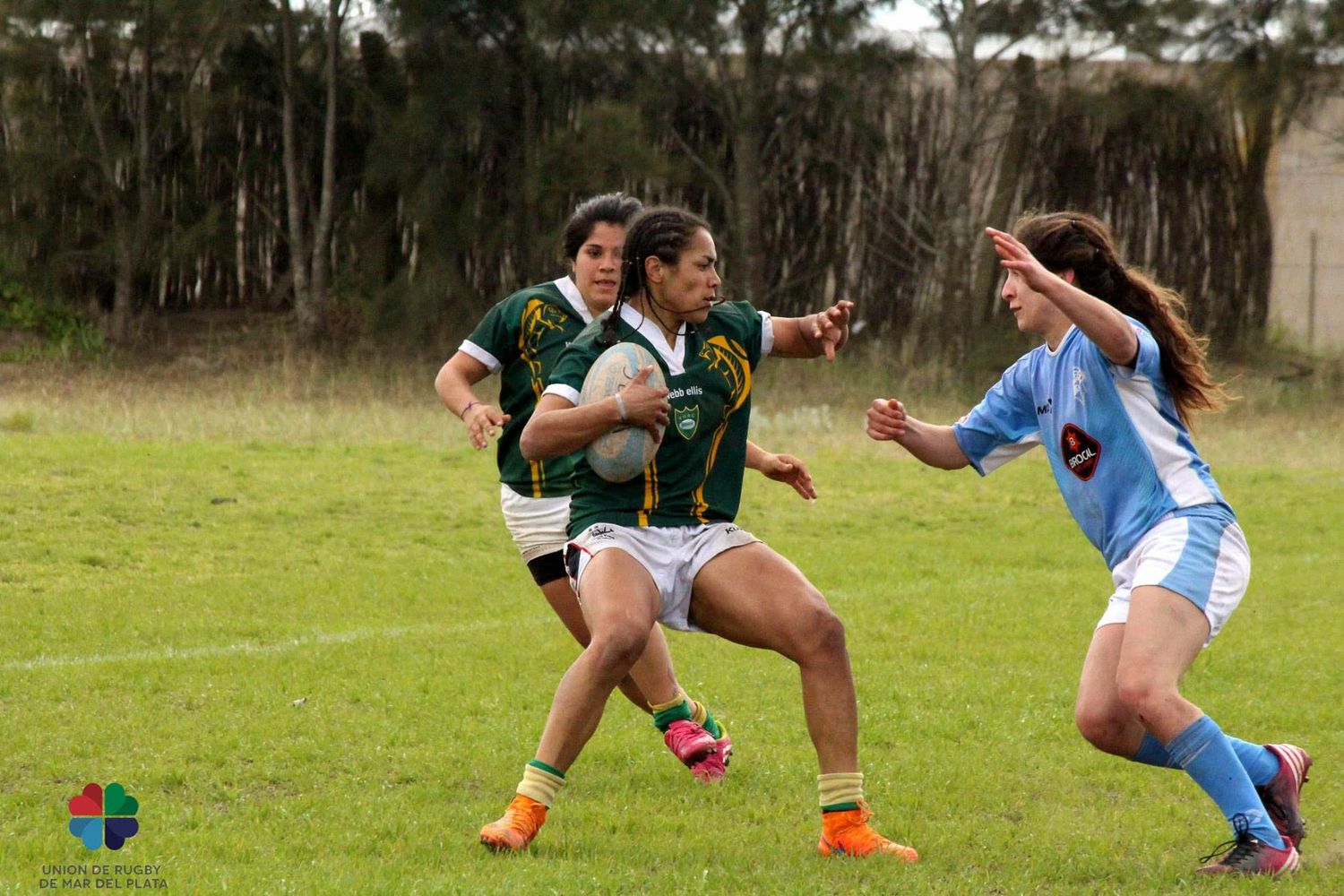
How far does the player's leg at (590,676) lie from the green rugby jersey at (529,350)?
118 cm

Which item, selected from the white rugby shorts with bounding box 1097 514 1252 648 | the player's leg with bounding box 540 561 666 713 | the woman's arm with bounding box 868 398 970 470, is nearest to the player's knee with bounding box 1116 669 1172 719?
the white rugby shorts with bounding box 1097 514 1252 648

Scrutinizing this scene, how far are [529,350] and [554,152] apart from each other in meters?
11.9

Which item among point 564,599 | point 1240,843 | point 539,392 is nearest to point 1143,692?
point 1240,843

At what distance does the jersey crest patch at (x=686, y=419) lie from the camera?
4.56 meters

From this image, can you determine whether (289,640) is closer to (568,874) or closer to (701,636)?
(701,636)

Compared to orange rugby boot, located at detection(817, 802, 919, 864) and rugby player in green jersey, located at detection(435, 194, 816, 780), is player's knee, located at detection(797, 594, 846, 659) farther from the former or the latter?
rugby player in green jersey, located at detection(435, 194, 816, 780)

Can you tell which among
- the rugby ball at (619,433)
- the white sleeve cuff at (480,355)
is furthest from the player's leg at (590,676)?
the white sleeve cuff at (480,355)

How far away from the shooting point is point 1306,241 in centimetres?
1844

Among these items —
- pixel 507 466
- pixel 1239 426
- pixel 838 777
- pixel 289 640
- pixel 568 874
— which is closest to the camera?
pixel 568 874

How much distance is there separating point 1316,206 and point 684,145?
719 centimetres

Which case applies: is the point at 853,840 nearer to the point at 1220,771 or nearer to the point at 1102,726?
the point at 1102,726

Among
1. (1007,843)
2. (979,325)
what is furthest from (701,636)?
(979,325)

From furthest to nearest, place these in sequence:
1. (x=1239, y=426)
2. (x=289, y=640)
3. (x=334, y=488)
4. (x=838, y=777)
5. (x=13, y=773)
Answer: (x=1239, y=426) < (x=334, y=488) < (x=289, y=640) < (x=13, y=773) < (x=838, y=777)

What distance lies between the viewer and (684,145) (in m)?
18.1
